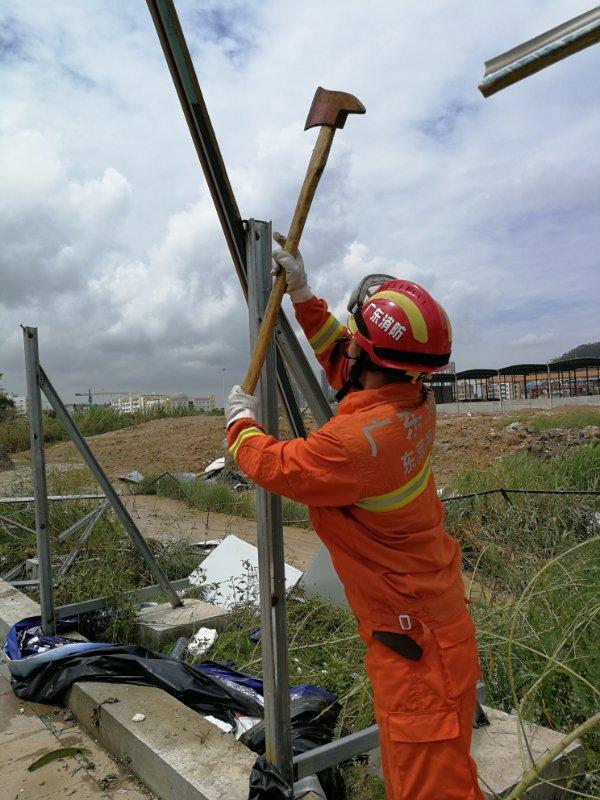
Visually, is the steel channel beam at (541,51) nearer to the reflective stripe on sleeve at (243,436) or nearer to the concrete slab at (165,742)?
the reflective stripe on sleeve at (243,436)

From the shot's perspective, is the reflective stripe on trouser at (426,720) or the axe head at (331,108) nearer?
the reflective stripe on trouser at (426,720)

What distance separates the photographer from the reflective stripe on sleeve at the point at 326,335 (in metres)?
2.44

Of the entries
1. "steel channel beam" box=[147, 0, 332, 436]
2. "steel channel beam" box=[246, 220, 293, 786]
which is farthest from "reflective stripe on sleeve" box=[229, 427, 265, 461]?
"steel channel beam" box=[147, 0, 332, 436]

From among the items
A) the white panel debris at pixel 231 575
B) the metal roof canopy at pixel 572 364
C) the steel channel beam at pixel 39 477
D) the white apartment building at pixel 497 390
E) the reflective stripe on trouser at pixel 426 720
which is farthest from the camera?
the white apartment building at pixel 497 390

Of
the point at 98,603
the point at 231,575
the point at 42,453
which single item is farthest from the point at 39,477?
the point at 231,575

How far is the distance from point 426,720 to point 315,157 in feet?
5.54

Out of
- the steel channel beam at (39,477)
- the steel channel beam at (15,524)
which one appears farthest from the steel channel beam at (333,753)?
the steel channel beam at (15,524)

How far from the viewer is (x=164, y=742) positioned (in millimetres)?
2604

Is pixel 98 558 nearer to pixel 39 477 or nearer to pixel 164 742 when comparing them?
pixel 39 477

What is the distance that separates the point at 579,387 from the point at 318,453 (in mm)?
41833

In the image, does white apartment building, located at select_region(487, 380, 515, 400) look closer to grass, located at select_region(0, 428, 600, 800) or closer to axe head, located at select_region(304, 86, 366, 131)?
grass, located at select_region(0, 428, 600, 800)

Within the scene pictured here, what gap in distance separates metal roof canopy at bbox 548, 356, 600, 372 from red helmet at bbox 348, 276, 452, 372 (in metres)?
34.2

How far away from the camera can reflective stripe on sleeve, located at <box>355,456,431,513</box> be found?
1814 mm

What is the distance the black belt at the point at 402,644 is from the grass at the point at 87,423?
20.9 metres
